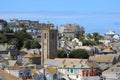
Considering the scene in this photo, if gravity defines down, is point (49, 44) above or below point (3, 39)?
above

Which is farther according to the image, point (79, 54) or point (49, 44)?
point (79, 54)

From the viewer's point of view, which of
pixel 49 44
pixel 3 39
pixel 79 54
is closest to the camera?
pixel 49 44

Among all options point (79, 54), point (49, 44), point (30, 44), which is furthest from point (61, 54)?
point (30, 44)

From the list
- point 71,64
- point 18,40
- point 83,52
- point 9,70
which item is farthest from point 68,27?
point 9,70

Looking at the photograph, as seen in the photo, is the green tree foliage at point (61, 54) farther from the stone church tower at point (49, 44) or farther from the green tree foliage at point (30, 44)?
the green tree foliage at point (30, 44)

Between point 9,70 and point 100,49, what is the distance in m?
38.7

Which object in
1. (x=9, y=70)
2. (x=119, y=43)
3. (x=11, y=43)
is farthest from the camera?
(x=119, y=43)

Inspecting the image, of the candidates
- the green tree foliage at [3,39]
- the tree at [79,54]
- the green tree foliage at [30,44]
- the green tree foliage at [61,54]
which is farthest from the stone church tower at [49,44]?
the green tree foliage at [3,39]

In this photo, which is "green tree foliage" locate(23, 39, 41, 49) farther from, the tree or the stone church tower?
the stone church tower

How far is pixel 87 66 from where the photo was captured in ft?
186

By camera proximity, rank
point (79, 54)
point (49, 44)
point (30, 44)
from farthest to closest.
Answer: point (30, 44)
point (79, 54)
point (49, 44)

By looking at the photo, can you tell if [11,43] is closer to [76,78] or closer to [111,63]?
[111,63]

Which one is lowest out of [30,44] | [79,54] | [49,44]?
[79,54]

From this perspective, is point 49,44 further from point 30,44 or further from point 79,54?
point 30,44
